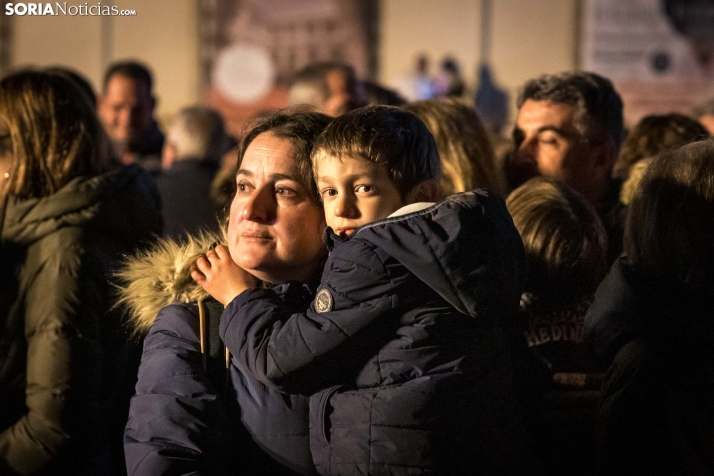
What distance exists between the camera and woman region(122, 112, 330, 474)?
175 centimetres

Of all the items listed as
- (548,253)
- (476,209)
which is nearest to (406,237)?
(476,209)

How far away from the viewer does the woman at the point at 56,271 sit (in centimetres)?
233

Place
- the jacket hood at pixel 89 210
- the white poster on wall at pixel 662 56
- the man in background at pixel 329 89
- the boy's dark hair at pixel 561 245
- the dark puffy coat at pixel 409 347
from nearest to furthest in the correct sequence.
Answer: the dark puffy coat at pixel 409 347
the boy's dark hair at pixel 561 245
the jacket hood at pixel 89 210
the man in background at pixel 329 89
the white poster on wall at pixel 662 56

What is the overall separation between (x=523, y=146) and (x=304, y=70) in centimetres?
166

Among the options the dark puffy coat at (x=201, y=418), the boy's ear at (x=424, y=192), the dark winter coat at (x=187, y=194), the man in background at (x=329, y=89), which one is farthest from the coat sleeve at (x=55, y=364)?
the man in background at (x=329, y=89)

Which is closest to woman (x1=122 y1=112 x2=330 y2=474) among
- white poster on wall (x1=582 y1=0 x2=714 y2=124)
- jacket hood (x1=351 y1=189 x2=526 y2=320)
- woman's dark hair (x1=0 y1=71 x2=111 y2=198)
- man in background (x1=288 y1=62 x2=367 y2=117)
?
jacket hood (x1=351 y1=189 x2=526 y2=320)

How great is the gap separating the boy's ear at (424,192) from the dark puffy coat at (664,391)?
Result: 480mm

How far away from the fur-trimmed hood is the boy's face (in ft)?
1.25

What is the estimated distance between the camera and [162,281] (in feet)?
6.61

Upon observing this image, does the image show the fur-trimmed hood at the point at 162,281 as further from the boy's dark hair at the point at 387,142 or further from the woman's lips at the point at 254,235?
the boy's dark hair at the point at 387,142

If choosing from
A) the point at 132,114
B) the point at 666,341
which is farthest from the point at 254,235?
the point at 132,114

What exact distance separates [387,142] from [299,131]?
0.87ft

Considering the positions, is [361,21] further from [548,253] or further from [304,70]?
[548,253]

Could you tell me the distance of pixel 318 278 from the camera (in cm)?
197
